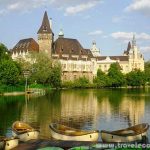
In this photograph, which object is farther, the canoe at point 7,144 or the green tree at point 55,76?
the green tree at point 55,76

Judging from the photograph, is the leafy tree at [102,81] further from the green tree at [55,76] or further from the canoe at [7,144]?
the canoe at [7,144]

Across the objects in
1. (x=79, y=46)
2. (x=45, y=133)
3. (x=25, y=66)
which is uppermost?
(x=79, y=46)

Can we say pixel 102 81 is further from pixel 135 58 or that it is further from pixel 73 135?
pixel 73 135

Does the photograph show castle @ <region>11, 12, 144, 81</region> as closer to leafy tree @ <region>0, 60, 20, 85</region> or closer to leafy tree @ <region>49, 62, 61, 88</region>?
leafy tree @ <region>49, 62, 61, 88</region>

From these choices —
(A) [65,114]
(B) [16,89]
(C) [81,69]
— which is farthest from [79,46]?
(A) [65,114]

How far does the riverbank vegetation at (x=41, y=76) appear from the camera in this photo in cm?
7162

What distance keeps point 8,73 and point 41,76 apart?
15.7 meters

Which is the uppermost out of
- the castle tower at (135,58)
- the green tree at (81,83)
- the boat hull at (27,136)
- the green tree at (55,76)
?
the castle tower at (135,58)

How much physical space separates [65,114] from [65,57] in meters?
86.7

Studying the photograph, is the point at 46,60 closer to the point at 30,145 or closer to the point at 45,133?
the point at 45,133

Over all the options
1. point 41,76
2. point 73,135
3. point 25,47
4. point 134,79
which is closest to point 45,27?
point 25,47

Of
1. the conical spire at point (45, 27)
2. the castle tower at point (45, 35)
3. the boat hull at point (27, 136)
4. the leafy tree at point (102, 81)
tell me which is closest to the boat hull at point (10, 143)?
the boat hull at point (27, 136)

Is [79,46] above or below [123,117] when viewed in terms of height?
above

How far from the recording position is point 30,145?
2084cm
